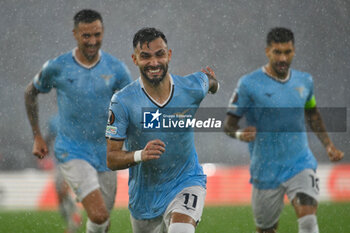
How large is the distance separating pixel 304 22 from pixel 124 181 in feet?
23.0

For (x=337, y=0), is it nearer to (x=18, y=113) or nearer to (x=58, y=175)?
(x=58, y=175)

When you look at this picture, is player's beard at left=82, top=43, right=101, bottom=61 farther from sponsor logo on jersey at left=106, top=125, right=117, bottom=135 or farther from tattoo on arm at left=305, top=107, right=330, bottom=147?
tattoo on arm at left=305, top=107, right=330, bottom=147

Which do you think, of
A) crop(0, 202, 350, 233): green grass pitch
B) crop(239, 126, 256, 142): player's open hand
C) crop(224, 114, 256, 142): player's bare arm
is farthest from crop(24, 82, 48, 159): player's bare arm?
crop(0, 202, 350, 233): green grass pitch

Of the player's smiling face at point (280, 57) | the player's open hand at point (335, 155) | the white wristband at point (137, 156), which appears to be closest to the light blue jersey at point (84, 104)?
the player's smiling face at point (280, 57)

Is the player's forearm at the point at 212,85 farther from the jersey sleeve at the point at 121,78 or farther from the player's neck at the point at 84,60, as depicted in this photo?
the player's neck at the point at 84,60

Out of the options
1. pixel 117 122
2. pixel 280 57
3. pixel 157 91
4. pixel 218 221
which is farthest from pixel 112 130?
pixel 218 221

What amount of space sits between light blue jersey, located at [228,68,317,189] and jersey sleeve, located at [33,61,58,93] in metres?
1.42

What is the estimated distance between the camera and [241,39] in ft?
46.7

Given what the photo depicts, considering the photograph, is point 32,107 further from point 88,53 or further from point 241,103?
point 241,103

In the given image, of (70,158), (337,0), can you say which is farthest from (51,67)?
(337,0)

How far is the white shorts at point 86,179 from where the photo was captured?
13.8ft

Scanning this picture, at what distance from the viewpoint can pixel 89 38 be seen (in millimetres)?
4570

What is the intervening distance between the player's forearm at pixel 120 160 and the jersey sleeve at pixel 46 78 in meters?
1.50

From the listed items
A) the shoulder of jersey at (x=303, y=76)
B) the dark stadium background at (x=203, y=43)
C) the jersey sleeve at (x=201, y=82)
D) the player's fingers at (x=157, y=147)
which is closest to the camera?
the player's fingers at (x=157, y=147)
